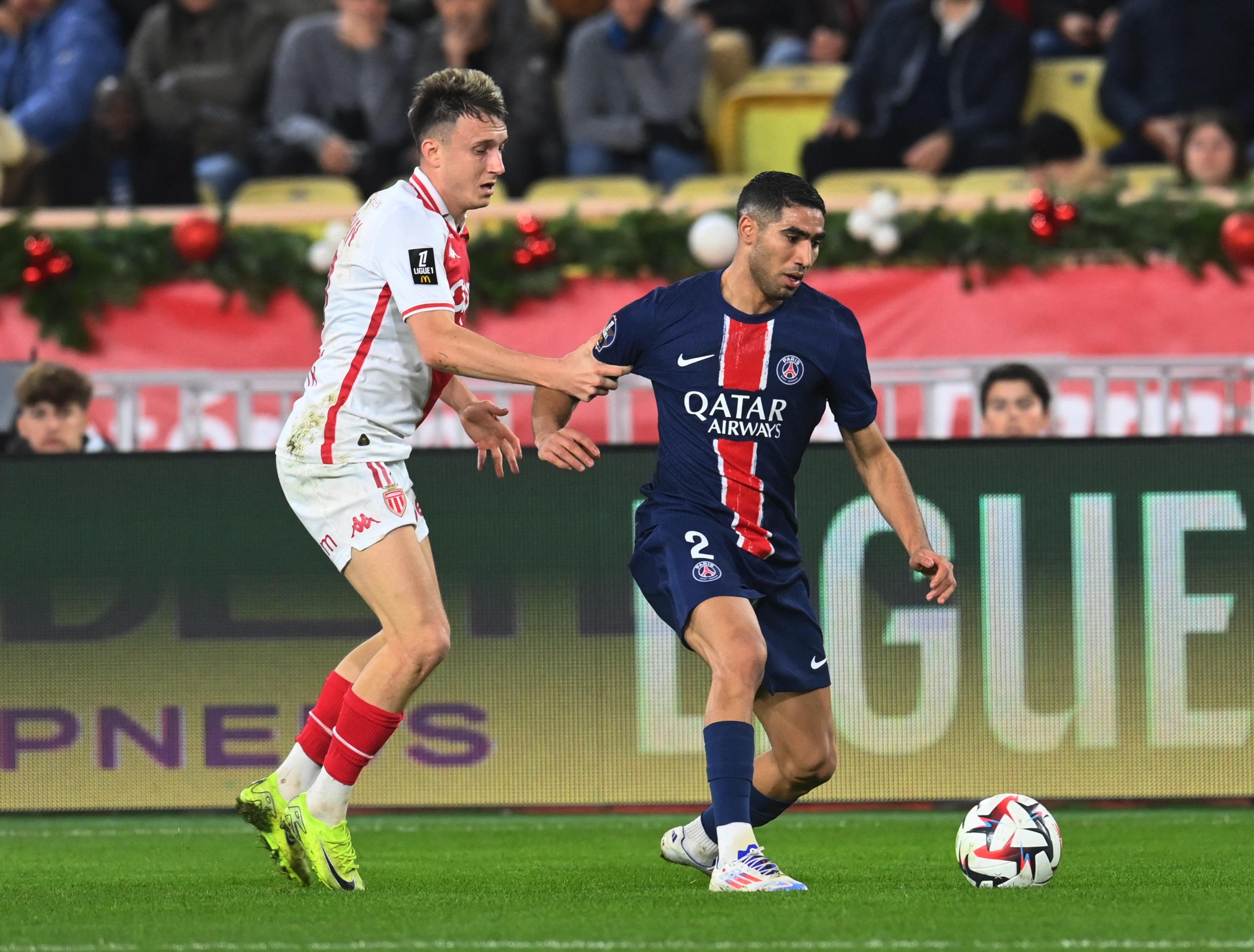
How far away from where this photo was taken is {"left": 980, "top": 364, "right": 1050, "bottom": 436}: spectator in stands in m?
8.66

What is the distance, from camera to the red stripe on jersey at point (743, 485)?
5.62 metres

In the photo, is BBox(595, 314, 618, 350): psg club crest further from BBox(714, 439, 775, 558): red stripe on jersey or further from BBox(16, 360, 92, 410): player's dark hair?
BBox(16, 360, 92, 410): player's dark hair

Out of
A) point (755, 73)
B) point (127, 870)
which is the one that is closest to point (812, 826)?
point (127, 870)

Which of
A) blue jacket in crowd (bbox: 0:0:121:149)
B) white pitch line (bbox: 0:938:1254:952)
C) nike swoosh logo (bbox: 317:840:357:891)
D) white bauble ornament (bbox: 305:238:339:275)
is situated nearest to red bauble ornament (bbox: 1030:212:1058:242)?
white bauble ornament (bbox: 305:238:339:275)

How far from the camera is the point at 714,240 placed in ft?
32.8

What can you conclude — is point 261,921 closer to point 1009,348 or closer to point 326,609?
point 326,609

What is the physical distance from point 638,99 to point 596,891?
7716 mm

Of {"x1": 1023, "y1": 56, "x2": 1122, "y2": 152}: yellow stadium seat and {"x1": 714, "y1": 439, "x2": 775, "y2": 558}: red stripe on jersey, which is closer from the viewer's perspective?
{"x1": 714, "y1": 439, "x2": 775, "y2": 558}: red stripe on jersey

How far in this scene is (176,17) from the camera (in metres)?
13.3

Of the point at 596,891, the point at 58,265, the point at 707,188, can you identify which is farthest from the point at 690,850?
the point at 707,188

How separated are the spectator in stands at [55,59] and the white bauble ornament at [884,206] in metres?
5.67

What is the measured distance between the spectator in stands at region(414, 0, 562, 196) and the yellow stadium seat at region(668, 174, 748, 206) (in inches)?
44.2

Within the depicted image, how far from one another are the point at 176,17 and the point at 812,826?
8.09 meters

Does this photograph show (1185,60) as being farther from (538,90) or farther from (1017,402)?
(1017,402)
